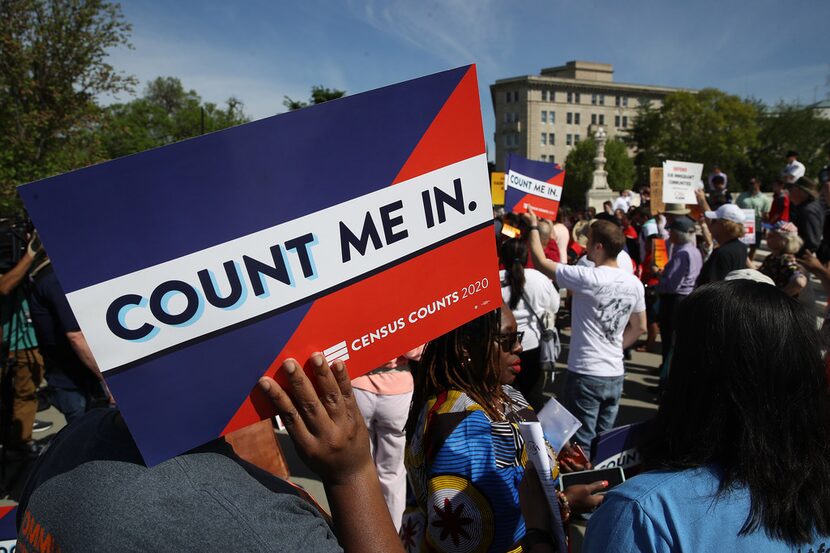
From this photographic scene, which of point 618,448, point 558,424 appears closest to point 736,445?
point 558,424

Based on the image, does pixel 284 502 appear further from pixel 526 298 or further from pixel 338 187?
pixel 526 298

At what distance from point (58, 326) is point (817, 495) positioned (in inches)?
179

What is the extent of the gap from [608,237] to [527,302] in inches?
36.4

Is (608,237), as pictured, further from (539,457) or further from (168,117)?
(168,117)

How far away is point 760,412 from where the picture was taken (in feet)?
4.00

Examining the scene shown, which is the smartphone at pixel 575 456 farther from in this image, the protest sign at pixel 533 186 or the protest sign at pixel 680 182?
the protest sign at pixel 680 182

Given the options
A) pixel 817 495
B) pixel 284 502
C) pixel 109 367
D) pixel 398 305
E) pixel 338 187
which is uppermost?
pixel 338 187

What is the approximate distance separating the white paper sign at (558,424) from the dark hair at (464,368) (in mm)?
323

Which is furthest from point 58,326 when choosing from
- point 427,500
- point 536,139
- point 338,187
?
point 536,139

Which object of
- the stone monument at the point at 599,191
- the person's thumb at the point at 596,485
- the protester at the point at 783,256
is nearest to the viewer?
the person's thumb at the point at 596,485

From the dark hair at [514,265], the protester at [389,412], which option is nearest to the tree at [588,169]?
the dark hair at [514,265]

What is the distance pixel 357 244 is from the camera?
131 cm

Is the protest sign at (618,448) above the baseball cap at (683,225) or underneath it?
above

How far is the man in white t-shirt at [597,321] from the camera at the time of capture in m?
3.84
